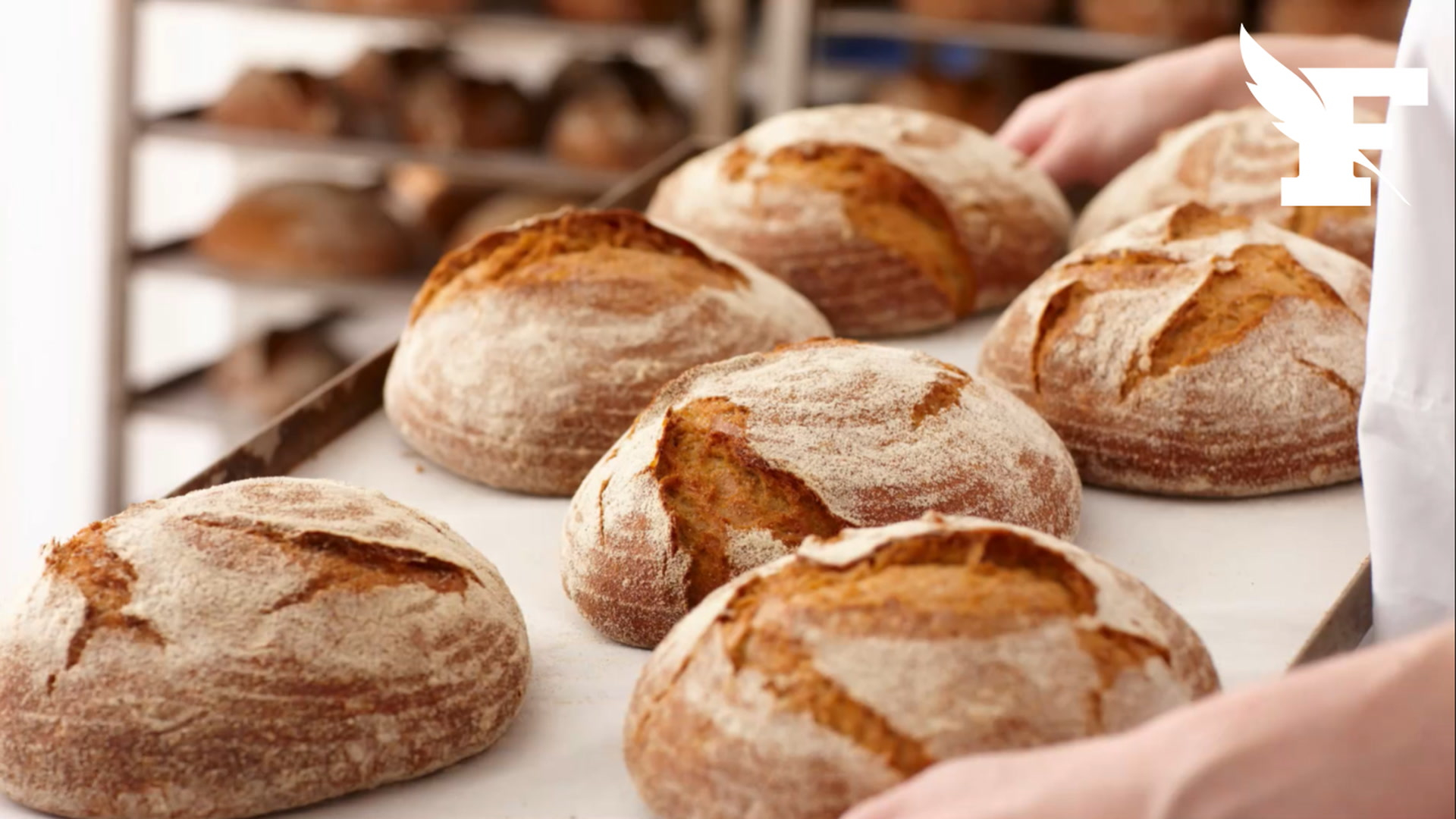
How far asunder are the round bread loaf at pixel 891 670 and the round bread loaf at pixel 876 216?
0.94 meters

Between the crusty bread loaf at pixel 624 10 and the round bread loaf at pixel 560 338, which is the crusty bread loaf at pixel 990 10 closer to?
the crusty bread loaf at pixel 624 10

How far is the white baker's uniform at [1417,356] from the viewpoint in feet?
3.15

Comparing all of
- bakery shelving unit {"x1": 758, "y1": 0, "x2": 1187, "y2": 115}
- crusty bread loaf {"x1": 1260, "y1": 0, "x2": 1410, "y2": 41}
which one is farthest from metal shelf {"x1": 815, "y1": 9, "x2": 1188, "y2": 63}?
crusty bread loaf {"x1": 1260, "y1": 0, "x2": 1410, "y2": 41}

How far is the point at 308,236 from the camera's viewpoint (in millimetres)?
4066

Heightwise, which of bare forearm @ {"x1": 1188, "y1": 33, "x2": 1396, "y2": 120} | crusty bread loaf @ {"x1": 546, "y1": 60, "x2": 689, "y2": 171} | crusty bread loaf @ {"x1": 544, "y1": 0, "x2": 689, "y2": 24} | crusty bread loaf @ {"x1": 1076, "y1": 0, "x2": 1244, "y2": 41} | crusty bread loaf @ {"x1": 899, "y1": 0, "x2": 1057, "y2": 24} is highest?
bare forearm @ {"x1": 1188, "y1": 33, "x2": 1396, "y2": 120}

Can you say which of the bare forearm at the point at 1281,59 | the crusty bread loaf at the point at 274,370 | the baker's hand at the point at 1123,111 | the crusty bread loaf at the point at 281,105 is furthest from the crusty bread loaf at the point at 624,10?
the bare forearm at the point at 1281,59

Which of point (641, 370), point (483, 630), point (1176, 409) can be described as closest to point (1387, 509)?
point (1176, 409)

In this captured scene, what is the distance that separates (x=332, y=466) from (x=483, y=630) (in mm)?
598

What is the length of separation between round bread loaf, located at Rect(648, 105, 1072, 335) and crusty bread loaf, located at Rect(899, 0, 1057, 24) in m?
1.73

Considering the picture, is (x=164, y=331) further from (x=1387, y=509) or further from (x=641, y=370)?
(x=1387, y=509)

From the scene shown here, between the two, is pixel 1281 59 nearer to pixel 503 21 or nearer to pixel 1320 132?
pixel 1320 132

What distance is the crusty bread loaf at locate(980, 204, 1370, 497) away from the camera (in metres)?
1.51

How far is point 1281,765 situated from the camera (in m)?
0.78

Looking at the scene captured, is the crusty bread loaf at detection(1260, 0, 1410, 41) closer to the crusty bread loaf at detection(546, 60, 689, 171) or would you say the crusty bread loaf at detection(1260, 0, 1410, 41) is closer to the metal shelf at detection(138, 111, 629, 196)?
the crusty bread loaf at detection(546, 60, 689, 171)
